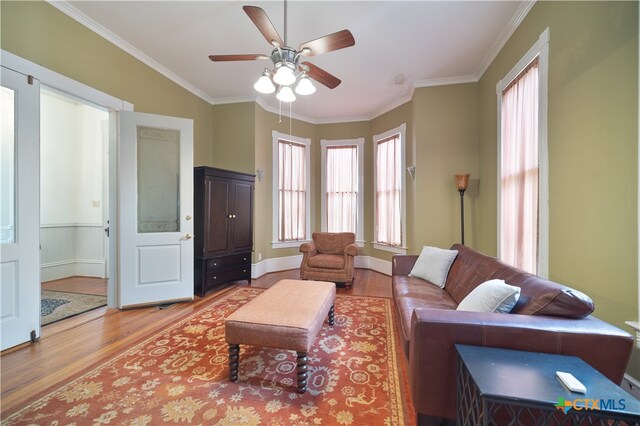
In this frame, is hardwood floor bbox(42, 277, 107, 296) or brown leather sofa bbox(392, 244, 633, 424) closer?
brown leather sofa bbox(392, 244, 633, 424)

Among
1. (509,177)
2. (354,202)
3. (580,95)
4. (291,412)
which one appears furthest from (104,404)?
(354,202)

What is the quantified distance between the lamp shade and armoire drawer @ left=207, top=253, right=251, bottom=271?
328 cm

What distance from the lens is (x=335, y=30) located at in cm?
279

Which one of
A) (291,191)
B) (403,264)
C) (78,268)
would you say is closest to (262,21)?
(403,264)

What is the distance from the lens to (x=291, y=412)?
152cm

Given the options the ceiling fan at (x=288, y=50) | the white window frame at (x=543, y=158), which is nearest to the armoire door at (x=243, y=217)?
the ceiling fan at (x=288, y=50)

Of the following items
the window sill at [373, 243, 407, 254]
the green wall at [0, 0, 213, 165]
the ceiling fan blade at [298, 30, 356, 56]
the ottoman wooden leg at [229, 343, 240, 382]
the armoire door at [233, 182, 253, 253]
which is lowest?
the ottoman wooden leg at [229, 343, 240, 382]

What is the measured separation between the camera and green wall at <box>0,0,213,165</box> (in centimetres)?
218

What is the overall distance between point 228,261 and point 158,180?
1447 millimetres

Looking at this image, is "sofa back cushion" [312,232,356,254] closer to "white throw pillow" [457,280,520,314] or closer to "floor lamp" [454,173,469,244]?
Answer: "floor lamp" [454,173,469,244]

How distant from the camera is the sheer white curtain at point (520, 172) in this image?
2.33m

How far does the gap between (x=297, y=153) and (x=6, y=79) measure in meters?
3.80

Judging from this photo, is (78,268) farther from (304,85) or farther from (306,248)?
(304,85)
